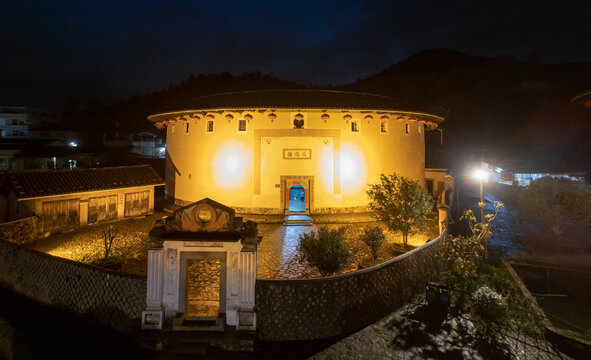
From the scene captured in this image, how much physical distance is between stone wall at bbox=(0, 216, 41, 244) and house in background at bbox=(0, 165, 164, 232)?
360mm

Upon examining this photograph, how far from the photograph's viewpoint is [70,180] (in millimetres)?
13391

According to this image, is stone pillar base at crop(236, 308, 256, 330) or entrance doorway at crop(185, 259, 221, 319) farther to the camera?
entrance doorway at crop(185, 259, 221, 319)

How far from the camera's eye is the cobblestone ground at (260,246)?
359 inches

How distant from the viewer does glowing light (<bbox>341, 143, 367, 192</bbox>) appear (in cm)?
1689

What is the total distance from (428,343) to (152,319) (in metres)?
6.22

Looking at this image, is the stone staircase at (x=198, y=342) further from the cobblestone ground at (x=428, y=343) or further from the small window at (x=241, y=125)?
the small window at (x=241, y=125)

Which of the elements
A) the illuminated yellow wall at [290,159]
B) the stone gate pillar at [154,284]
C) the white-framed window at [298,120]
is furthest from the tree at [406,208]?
the stone gate pillar at [154,284]

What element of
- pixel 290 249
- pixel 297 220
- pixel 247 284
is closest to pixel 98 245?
pixel 290 249

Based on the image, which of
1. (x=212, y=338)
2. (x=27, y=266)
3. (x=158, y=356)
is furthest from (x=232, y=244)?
(x=27, y=266)

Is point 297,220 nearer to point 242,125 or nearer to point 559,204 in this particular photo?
point 242,125

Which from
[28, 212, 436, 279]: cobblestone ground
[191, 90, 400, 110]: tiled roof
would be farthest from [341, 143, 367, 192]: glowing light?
[28, 212, 436, 279]: cobblestone ground

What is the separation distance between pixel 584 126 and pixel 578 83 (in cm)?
1839

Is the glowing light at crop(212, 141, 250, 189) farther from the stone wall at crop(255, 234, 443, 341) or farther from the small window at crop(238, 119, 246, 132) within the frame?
the stone wall at crop(255, 234, 443, 341)

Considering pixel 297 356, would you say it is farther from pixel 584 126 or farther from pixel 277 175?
pixel 584 126
